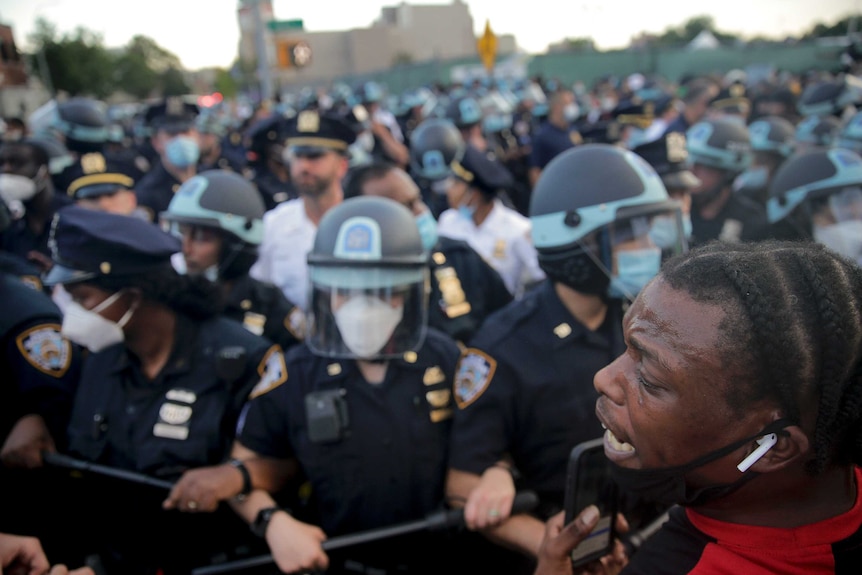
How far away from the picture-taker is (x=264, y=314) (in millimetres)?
3531

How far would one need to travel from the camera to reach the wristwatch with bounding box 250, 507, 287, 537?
212 centimetres

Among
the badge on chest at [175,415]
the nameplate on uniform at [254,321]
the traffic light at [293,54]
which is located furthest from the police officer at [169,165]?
the traffic light at [293,54]

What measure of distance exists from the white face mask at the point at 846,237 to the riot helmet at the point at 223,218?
3.29m

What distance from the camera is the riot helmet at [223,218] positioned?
140 inches

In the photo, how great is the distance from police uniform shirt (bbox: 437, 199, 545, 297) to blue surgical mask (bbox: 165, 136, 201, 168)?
11.0 feet

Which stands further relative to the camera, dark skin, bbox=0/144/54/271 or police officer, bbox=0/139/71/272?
dark skin, bbox=0/144/54/271

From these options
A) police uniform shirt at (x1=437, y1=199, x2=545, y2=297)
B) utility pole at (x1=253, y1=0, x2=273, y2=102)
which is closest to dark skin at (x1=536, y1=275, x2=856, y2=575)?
police uniform shirt at (x1=437, y1=199, x2=545, y2=297)

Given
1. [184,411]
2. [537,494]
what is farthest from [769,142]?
[184,411]

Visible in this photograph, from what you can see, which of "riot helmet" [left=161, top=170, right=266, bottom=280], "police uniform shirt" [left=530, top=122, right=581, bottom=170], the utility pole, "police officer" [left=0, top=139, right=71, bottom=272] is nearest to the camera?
"riot helmet" [left=161, top=170, right=266, bottom=280]

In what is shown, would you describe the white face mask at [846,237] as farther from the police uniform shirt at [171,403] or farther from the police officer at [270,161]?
the police officer at [270,161]

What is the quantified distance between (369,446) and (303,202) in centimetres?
278

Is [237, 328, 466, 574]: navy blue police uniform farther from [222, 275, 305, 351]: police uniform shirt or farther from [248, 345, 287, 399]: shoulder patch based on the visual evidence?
[222, 275, 305, 351]: police uniform shirt

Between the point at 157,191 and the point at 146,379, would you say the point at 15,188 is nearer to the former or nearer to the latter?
the point at 157,191

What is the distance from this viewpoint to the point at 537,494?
2.22m
